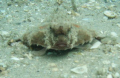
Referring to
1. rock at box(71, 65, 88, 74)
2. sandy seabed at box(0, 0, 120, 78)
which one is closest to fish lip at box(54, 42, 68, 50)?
sandy seabed at box(0, 0, 120, 78)

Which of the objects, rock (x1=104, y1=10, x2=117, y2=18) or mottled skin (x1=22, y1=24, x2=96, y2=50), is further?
rock (x1=104, y1=10, x2=117, y2=18)

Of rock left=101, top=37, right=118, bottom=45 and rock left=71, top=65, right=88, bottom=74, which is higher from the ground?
rock left=101, top=37, right=118, bottom=45

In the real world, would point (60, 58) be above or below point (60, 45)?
below

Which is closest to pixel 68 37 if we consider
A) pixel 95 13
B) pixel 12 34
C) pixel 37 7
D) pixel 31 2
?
pixel 12 34

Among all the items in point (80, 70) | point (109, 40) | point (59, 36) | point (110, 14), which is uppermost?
point (59, 36)

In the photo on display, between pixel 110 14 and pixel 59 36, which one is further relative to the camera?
pixel 110 14

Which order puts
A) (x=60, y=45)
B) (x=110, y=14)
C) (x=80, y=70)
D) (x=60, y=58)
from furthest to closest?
(x=110, y=14) < (x=60, y=58) < (x=60, y=45) < (x=80, y=70)

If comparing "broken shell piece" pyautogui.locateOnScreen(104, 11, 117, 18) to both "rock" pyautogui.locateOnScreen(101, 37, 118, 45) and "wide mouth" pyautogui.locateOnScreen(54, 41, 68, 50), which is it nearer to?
"rock" pyautogui.locateOnScreen(101, 37, 118, 45)

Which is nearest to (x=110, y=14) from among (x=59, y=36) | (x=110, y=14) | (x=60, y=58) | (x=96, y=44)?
(x=110, y=14)

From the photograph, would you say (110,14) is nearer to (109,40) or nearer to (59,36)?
(109,40)

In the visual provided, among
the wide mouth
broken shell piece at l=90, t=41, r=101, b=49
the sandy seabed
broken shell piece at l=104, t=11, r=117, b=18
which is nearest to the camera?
the sandy seabed

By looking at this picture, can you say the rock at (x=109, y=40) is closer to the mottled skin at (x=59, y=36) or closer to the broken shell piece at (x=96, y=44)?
the broken shell piece at (x=96, y=44)
